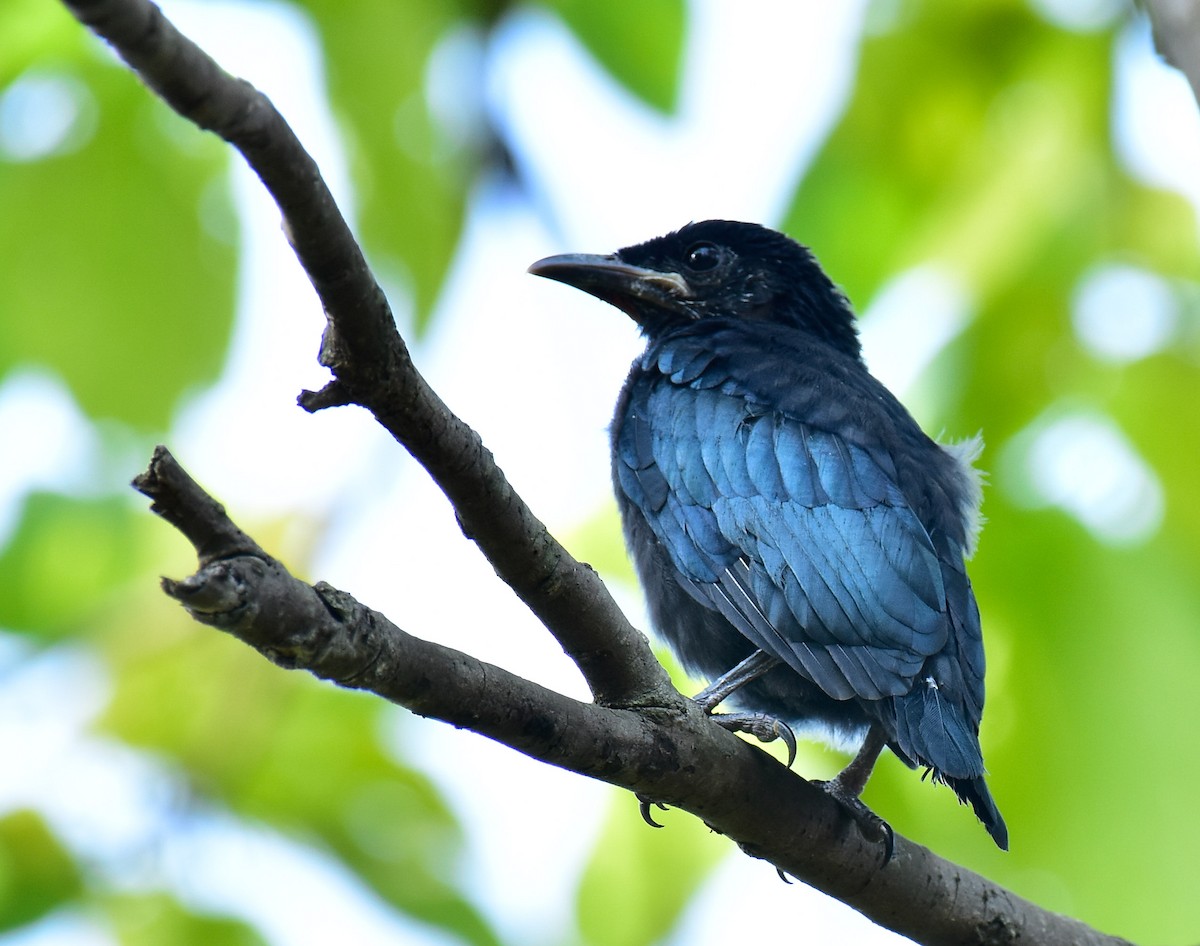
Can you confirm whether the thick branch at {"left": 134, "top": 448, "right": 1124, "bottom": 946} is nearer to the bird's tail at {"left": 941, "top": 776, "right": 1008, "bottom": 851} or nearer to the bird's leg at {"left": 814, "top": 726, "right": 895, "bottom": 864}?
the bird's leg at {"left": 814, "top": 726, "right": 895, "bottom": 864}

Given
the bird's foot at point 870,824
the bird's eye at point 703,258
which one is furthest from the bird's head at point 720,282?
the bird's foot at point 870,824

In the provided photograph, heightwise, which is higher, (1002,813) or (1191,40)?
(1191,40)

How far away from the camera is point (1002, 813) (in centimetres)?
324

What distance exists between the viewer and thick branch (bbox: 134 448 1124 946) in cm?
216

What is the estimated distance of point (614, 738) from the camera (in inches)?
116

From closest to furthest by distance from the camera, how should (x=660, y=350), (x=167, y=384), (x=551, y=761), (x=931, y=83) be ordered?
1. (x=551, y=761)
2. (x=167, y=384)
3. (x=931, y=83)
4. (x=660, y=350)

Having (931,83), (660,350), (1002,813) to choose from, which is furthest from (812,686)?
(931,83)

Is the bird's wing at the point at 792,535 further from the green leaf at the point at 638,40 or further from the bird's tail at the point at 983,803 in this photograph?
the green leaf at the point at 638,40

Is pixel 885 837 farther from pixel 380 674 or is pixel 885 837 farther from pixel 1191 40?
pixel 1191 40

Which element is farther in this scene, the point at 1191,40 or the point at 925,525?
the point at 925,525

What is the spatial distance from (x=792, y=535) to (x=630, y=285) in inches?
62.6

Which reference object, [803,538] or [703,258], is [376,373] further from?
[703,258]

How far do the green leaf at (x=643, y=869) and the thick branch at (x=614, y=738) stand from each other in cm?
45

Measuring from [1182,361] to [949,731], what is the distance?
1074 millimetres
